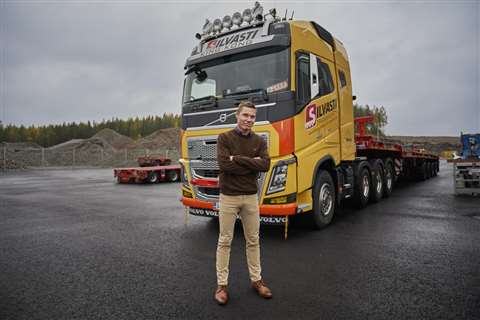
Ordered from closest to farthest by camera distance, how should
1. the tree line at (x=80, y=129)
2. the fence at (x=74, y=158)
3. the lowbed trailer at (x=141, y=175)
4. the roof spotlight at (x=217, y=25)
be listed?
the roof spotlight at (x=217, y=25) → the lowbed trailer at (x=141, y=175) → the fence at (x=74, y=158) → the tree line at (x=80, y=129)

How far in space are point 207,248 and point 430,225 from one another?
4.38m

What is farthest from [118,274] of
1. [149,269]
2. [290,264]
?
[290,264]

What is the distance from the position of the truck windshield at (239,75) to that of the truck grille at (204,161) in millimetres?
831

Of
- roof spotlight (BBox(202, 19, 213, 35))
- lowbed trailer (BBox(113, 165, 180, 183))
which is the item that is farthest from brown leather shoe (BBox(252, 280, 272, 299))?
lowbed trailer (BBox(113, 165, 180, 183))

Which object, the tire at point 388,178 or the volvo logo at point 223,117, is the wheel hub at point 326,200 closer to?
the volvo logo at point 223,117

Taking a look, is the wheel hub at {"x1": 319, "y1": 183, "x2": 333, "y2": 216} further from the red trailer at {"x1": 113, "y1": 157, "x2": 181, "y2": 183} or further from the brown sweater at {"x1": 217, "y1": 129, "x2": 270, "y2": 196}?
the red trailer at {"x1": 113, "y1": 157, "x2": 181, "y2": 183}

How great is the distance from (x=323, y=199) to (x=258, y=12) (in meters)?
3.57

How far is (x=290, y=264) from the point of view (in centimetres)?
412

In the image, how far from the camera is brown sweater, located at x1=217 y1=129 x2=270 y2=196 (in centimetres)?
314

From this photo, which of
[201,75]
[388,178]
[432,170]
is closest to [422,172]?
[432,170]

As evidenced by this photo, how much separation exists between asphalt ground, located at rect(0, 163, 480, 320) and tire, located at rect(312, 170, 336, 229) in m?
0.24

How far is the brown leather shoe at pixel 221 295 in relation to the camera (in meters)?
3.01

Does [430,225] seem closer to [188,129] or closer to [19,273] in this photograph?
[188,129]

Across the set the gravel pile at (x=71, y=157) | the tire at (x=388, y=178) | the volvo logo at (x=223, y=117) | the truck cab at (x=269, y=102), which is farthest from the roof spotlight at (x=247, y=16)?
the gravel pile at (x=71, y=157)
